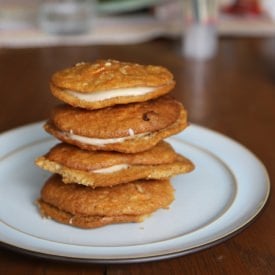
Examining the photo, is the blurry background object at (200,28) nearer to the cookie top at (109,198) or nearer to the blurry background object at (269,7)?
the blurry background object at (269,7)

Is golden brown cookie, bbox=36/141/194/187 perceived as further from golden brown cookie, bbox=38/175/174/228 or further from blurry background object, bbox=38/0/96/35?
blurry background object, bbox=38/0/96/35

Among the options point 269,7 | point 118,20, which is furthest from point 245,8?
point 118,20

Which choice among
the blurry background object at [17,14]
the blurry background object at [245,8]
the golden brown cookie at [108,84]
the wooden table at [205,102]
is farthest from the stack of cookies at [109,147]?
the blurry background object at [245,8]

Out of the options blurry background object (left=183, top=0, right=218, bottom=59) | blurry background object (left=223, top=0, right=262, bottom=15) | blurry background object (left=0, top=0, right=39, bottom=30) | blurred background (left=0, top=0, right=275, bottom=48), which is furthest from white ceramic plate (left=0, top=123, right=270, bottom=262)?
blurry background object (left=223, top=0, right=262, bottom=15)

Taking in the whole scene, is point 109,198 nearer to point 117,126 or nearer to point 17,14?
point 117,126

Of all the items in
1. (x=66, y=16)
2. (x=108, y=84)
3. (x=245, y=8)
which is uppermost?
(x=108, y=84)
